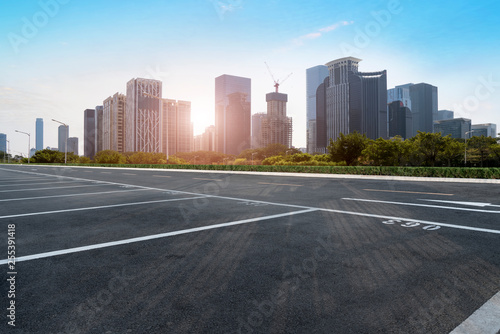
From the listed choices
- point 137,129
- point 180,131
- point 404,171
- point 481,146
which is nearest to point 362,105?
point 180,131

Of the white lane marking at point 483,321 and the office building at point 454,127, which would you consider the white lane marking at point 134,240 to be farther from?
the office building at point 454,127

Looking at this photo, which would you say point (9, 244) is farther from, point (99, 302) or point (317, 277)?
point (317, 277)

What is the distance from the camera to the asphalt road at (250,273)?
8.64ft

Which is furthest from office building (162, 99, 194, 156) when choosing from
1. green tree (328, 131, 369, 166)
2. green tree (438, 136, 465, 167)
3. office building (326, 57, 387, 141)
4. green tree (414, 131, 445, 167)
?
green tree (414, 131, 445, 167)

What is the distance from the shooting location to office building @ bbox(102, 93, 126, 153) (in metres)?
167

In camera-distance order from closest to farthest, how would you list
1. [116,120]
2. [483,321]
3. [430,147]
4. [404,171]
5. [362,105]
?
[483,321] < [404,171] < [430,147] < [116,120] < [362,105]

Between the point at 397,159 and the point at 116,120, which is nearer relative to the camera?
the point at 397,159

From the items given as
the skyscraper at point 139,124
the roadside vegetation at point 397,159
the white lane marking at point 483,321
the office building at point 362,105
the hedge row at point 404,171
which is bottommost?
the white lane marking at point 483,321

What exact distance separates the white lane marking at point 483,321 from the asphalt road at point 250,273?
0.06 metres

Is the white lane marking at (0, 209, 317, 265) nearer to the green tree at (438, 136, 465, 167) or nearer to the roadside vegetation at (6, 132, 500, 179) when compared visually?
the roadside vegetation at (6, 132, 500, 179)

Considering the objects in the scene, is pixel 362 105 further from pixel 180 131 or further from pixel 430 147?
pixel 430 147

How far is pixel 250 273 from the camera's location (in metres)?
3.68

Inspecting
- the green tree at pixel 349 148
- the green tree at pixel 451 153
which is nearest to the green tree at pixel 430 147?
the green tree at pixel 451 153

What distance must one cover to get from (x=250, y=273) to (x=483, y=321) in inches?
89.6
